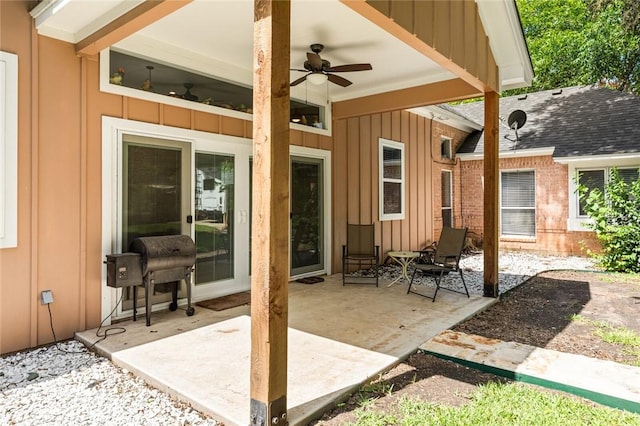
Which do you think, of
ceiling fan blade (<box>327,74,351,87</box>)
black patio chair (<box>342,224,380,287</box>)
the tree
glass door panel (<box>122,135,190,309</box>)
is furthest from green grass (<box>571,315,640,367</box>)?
the tree

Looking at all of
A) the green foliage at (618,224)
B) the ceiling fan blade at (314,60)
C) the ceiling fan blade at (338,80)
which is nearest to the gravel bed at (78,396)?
the ceiling fan blade at (314,60)

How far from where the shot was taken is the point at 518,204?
10555 millimetres

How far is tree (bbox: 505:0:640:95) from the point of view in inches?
485

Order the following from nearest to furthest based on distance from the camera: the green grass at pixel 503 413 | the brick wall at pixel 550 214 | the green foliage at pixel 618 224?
the green grass at pixel 503 413
the green foliage at pixel 618 224
the brick wall at pixel 550 214

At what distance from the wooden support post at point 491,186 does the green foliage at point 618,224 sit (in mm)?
3955

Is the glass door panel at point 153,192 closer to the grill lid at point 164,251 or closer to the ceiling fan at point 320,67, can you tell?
the grill lid at point 164,251

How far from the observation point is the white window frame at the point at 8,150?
348cm

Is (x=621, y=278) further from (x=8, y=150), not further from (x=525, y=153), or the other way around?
(x=8, y=150)

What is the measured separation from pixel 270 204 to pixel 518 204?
1005 cm

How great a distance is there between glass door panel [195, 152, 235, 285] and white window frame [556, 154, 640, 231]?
7.94m

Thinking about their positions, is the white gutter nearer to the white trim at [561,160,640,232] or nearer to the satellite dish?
the white trim at [561,160,640,232]

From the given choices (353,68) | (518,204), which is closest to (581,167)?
(518,204)

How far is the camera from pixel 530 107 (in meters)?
12.3

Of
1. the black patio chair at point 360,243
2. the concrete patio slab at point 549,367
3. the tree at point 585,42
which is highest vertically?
the tree at point 585,42
